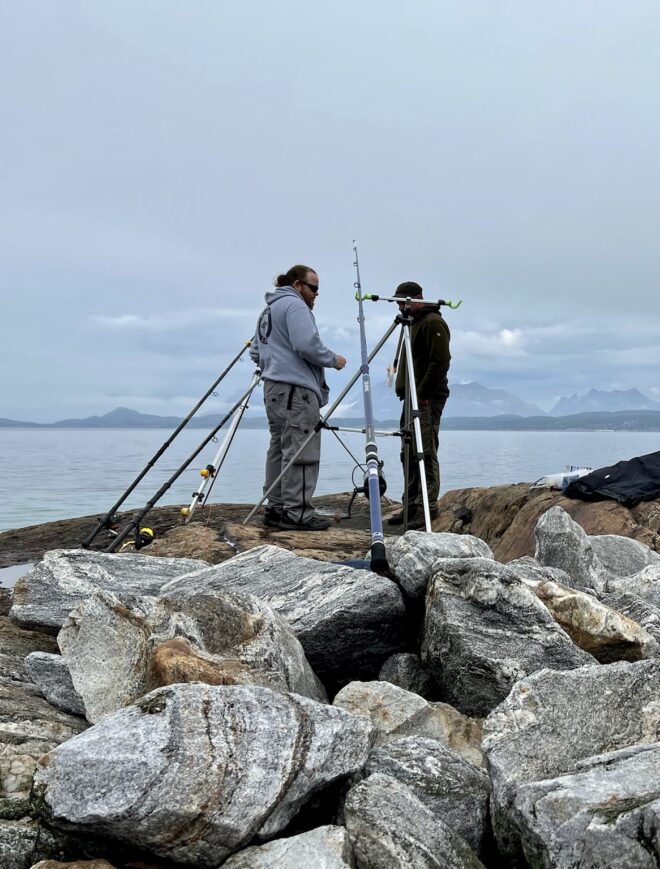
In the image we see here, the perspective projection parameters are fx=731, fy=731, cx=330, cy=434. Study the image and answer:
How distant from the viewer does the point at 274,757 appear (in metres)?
2.66

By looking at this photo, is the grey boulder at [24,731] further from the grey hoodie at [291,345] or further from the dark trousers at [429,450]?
the dark trousers at [429,450]

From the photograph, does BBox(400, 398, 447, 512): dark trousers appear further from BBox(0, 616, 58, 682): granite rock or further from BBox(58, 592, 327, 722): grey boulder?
BBox(58, 592, 327, 722): grey boulder

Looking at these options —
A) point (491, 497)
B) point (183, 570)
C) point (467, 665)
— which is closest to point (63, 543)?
point (183, 570)

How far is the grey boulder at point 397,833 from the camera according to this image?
7.84 feet

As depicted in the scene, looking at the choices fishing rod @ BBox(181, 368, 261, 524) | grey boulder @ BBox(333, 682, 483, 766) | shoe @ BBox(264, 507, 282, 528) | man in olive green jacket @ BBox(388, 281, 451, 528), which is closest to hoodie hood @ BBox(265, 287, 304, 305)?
fishing rod @ BBox(181, 368, 261, 524)

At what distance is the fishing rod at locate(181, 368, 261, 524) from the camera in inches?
358

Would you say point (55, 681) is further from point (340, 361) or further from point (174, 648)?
point (340, 361)

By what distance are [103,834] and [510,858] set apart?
1.47 m

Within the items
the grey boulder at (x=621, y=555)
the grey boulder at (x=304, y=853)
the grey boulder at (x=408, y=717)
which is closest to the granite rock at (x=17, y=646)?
the grey boulder at (x=408, y=717)

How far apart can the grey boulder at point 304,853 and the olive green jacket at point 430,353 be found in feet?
23.5

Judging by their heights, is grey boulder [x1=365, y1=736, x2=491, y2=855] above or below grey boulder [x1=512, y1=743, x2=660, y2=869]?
below

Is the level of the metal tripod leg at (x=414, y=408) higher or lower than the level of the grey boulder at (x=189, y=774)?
higher

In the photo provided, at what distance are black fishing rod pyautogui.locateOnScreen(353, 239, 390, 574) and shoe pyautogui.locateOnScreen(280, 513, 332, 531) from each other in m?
1.44

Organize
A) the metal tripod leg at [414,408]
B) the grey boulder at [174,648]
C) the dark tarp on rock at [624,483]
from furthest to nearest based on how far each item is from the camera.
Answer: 1. the dark tarp on rock at [624,483]
2. the metal tripod leg at [414,408]
3. the grey boulder at [174,648]
